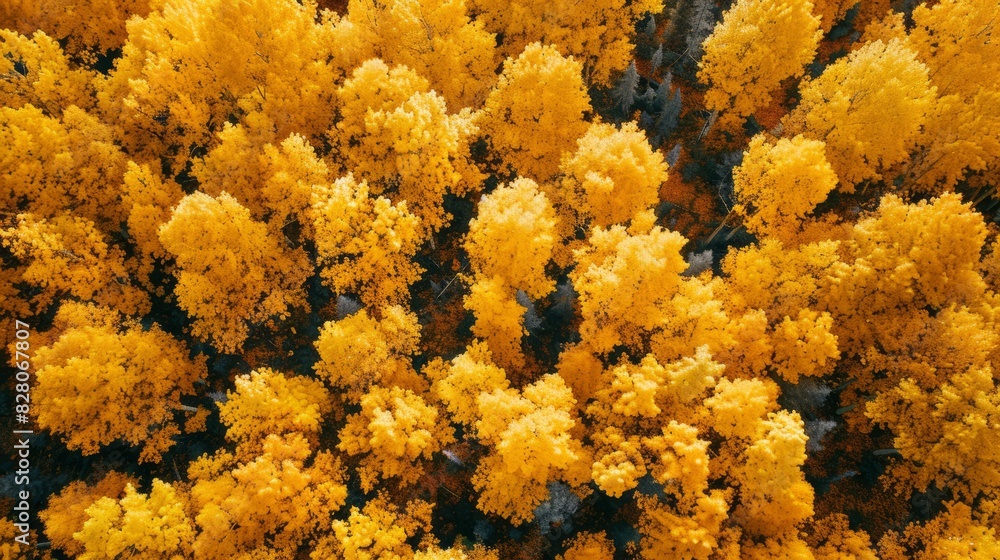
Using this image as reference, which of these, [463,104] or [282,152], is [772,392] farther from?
[282,152]

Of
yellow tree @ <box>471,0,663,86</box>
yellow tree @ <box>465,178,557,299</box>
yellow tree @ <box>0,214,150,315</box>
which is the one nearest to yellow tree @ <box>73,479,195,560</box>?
yellow tree @ <box>0,214,150,315</box>

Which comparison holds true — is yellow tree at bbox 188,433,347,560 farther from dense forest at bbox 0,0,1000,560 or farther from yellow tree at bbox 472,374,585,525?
yellow tree at bbox 472,374,585,525

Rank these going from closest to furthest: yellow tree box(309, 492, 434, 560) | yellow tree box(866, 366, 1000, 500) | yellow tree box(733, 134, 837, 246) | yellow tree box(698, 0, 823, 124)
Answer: yellow tree box(866, 366, 1000, 500), yellow tree box(309, 492, 434, 560), yellow tree box(733, 134, 837, 246), yellow tree box(698, 0, 823, 124)

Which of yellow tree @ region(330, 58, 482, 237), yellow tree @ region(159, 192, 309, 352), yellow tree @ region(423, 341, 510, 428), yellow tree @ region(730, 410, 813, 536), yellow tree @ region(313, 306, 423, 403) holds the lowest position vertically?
yellow tree @ region(730, 410, 813, 536)

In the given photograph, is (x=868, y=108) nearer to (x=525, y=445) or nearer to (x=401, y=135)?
(x=401, y=135)

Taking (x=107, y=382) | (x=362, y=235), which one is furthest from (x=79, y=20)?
(x=362, y=235)

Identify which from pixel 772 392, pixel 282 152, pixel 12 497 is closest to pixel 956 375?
pixel 772 392

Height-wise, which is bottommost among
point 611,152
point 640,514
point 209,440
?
point 640,514
